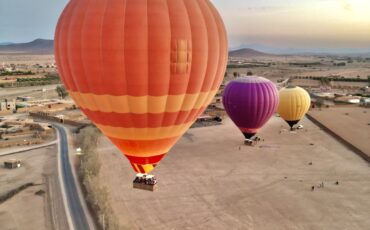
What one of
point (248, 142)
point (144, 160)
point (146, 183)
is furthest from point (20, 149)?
point (144, 160)

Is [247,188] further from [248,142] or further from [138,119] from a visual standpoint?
[138,119]

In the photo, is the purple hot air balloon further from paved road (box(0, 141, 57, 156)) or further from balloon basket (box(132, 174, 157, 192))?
paved road (box(0, 141, 57, 156))

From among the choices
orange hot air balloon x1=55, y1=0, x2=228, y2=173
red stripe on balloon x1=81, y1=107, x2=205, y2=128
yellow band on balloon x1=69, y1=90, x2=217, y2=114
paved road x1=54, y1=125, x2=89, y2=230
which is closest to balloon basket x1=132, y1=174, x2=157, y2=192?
orange hot air balloon x1=55, y1=0, x2=228, y2=173

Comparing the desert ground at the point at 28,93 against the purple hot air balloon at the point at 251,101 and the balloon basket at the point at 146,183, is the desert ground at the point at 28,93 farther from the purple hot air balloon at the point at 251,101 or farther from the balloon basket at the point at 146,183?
the balloon basket at the point at 146,183

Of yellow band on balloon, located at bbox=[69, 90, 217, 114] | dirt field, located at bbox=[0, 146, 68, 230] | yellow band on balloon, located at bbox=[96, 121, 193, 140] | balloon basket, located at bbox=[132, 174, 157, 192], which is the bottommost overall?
dirt field, located at bbox=[0, 146, 68, 230]

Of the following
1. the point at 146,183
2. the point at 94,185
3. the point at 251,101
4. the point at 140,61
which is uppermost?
the point at 140,61

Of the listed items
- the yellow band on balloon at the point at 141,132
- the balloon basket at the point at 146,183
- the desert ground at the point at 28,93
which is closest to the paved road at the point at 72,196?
the balloon basket at the point at 146,183

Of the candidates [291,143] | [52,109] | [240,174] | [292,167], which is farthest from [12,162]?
[52,109]
